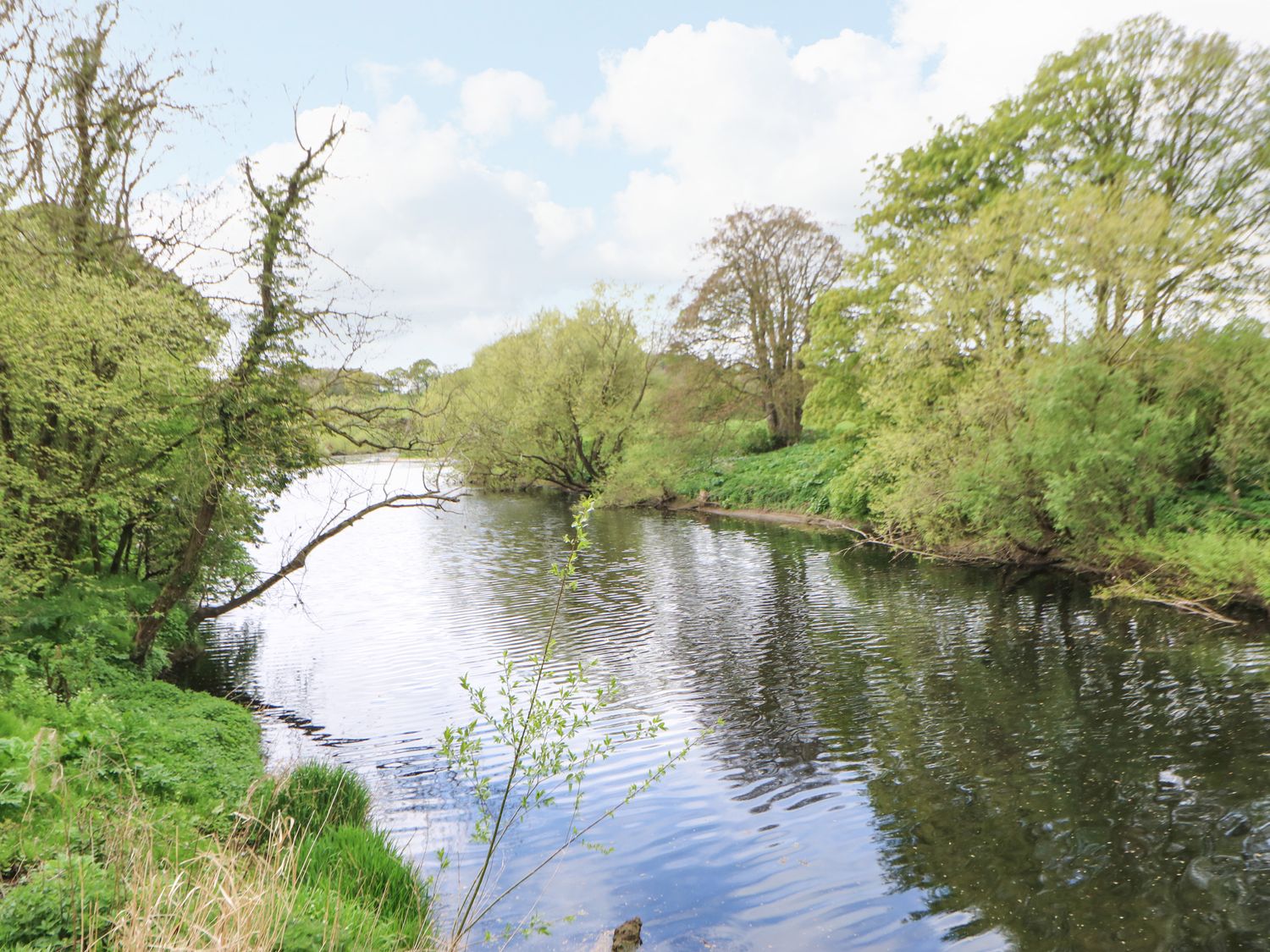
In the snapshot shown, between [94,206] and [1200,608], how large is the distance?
21.6 meters

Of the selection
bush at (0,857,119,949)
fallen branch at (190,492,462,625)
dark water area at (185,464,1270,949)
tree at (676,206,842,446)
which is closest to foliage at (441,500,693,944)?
dark water area at (185,464,1270,949)

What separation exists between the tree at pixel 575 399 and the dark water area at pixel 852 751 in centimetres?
2397

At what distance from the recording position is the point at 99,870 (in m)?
4.88

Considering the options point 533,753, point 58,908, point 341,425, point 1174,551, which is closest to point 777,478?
point 1174,551

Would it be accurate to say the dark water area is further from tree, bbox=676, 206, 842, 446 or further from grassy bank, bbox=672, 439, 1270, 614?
tree, bbox=676, 206, 842, 446

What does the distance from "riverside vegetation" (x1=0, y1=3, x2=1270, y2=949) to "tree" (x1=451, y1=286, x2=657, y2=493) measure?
13.7 m

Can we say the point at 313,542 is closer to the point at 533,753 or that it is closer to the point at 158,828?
the point at 158,828

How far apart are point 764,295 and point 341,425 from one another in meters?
31.2

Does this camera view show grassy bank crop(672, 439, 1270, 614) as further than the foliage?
Yes

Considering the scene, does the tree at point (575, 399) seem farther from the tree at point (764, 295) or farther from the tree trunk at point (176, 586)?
the tree trunk at point (176, 586)

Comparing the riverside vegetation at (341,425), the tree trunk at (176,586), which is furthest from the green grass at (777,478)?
the tree trunk at (176,586)

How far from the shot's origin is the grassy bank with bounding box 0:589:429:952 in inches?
174

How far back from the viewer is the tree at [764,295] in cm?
4241

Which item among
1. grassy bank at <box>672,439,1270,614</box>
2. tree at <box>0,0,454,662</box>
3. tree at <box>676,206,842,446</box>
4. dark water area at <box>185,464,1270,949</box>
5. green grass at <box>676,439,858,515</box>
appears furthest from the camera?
tree at <box>676,206,842,446</box>
